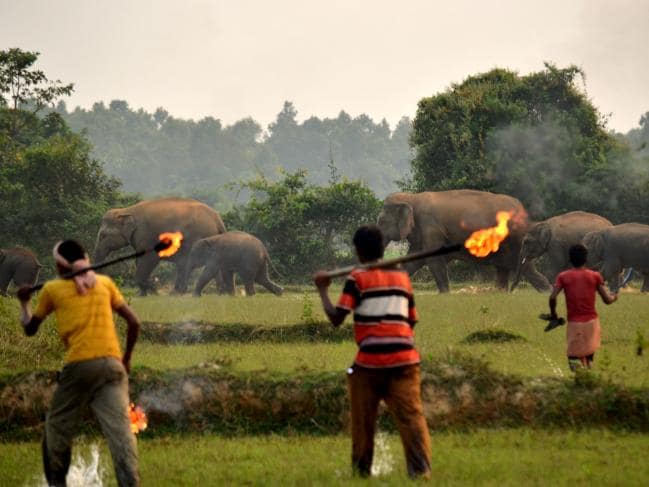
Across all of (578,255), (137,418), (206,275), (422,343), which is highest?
(578,255)

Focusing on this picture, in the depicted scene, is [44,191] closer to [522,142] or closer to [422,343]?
[522,142]

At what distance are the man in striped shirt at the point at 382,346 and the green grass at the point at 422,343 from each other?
12.1ft

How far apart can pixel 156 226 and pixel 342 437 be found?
2282 cm

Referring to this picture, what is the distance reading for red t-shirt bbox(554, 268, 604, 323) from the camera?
11.8m

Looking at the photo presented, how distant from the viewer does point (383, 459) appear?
9.69m

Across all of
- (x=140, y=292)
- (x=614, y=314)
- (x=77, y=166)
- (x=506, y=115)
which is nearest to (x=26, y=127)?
(x=77, y=166)

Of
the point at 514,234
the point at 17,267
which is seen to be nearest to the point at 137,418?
the point at 17,267

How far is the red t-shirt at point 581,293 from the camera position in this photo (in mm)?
11828

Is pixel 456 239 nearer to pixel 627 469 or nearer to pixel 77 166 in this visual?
pixel 77 166

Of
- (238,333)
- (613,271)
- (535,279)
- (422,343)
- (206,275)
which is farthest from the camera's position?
(206,275)

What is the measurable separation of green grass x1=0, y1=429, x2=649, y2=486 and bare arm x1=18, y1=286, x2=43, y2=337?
5.20 ft

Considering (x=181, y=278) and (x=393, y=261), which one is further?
(x=181, y=278)

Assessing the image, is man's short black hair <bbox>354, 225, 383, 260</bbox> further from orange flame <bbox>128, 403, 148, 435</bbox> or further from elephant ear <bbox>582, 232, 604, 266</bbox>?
elephant ear <bbox>582, 232, 604, 266</bbox>

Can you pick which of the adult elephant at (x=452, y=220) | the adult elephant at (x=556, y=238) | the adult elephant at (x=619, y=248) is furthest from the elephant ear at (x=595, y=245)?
the adult elephant at (x=452, y=220)
